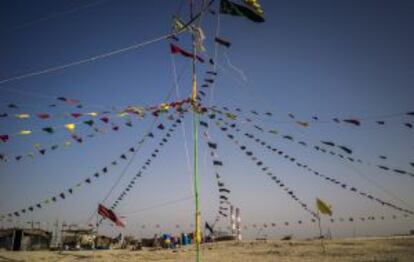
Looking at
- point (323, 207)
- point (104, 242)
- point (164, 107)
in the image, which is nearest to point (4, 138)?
point (164, 107)

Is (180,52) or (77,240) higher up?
(180,52)

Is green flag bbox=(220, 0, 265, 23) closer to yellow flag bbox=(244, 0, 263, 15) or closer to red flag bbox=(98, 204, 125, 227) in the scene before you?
yellow flag bbox=(244, 0, 263, 15)

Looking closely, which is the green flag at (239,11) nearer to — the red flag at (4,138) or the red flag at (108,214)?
the red flag at (4,138)

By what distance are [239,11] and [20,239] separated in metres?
36.7

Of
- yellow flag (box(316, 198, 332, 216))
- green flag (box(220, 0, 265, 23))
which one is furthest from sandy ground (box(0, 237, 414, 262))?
green flag (box(220, 0, 265, 23))

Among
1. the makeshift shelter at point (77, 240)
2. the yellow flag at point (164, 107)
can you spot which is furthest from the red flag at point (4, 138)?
the makeshift shelter at point (77, 240)

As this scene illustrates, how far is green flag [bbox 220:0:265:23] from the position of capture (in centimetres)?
1231

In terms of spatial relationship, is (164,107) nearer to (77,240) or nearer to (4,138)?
(4,138)

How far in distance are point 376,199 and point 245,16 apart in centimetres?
1217

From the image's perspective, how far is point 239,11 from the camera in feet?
41.1

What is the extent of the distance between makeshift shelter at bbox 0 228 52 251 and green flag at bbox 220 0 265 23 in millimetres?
36198

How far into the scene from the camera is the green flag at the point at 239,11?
1231 centimetres

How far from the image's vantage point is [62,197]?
2106cm

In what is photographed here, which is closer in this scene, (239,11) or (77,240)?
(239,11)
